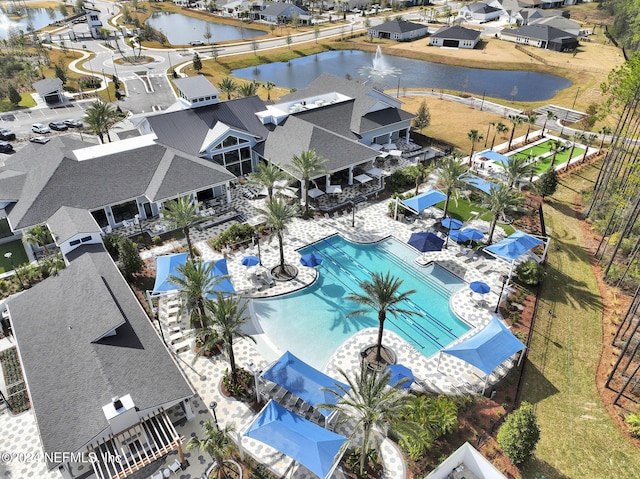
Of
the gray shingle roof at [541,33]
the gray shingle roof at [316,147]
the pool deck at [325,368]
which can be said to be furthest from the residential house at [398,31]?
the pool deck at [325,368]

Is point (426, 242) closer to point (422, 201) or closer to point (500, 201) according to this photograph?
point (422, 201)

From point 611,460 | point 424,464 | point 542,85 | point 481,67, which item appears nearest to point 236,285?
point 424,464

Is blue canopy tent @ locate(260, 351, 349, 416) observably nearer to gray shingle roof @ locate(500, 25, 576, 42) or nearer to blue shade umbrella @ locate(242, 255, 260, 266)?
blue shade umbrella @ locate(242, 255, 260, 266)

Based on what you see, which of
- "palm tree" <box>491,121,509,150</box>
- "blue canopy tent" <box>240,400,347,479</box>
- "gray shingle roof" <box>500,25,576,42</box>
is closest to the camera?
"blue canopy tent" <box>240,400,347,479</box>

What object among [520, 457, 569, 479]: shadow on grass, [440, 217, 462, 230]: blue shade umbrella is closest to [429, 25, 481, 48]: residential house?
[440, 217, 462, 230]: blue shade umbrella

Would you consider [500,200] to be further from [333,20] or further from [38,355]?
[333,20]
